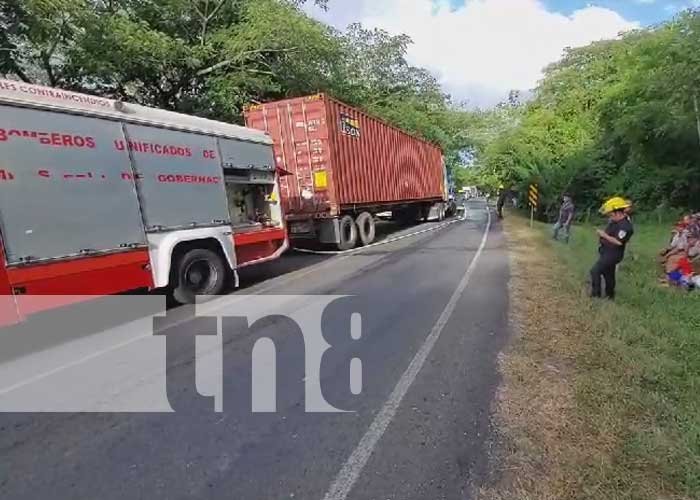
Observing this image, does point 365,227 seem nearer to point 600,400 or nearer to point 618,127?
point 618,127

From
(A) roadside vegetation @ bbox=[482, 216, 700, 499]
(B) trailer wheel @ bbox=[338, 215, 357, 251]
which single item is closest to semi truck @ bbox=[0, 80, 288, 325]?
(A) roadside vegetation @ bbox=[482, 216, 700, 499]

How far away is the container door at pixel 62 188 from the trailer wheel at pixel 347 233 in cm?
708

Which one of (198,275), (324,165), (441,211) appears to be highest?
(324,165)

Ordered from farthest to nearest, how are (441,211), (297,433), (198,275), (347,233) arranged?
(441,211)
(347,233)
(198,275)
(297,433)

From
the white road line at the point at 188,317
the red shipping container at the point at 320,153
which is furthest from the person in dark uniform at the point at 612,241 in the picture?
the red shipping container at the point at 320,153

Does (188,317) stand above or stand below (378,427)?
above

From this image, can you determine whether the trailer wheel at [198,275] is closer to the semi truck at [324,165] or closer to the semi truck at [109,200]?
the semi truck at [109,200]

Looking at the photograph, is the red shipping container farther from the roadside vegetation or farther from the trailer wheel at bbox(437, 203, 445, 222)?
the trailer wheel at bbox(437, 203, 445, 222)

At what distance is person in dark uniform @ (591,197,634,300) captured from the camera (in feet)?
19.2

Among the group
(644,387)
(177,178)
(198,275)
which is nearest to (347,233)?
(198,275)

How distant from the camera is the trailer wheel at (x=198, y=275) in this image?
22.6 feet

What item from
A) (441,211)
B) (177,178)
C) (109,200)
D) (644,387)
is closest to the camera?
(644,387)

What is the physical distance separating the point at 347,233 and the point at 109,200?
7942 mm

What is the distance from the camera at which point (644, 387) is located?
11.8ft
